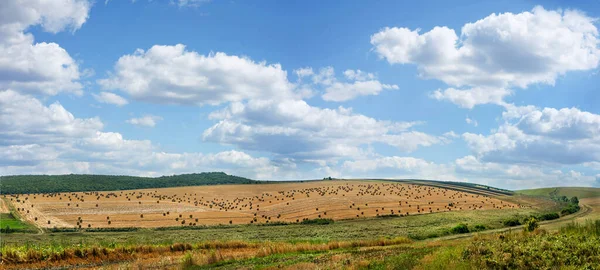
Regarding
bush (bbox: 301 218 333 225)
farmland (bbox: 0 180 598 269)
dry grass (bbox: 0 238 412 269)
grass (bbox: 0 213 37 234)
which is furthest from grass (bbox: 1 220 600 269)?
grass (bbox: 0 213 37 234)

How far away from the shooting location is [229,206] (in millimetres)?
125000

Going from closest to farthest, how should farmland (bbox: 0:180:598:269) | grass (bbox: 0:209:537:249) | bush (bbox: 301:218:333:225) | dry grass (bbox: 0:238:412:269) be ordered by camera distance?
farmland (bbox: 0:180:598:269) → dry grass (bbox: 0:238:412:269) → grass (bbox: 0:209:537:249) → bush (bbox: 301:218:333:225)

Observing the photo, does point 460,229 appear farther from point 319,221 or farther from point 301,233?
point 319,221

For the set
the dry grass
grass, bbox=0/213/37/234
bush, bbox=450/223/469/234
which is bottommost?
grass, bbox=0/213/37/234

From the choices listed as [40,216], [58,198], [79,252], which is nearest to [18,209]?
[40,216]

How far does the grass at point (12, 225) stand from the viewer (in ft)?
266

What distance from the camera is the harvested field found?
98750 mm

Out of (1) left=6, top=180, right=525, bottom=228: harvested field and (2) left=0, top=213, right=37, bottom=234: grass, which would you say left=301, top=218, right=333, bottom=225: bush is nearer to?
(1) left=6, top=180, right=525, bottom=228: harvested field

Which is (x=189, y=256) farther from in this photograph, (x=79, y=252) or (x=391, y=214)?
(x=391, y=214)

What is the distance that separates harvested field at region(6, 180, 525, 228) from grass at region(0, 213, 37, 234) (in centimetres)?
256

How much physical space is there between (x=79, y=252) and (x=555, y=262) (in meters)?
36.0

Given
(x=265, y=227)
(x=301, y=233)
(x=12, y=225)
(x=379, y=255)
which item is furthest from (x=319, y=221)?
(x=379, y=255)

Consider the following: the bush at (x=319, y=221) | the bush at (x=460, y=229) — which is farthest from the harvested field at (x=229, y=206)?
the bush at (x=460, y=229)

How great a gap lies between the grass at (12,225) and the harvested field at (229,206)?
2560 mm
